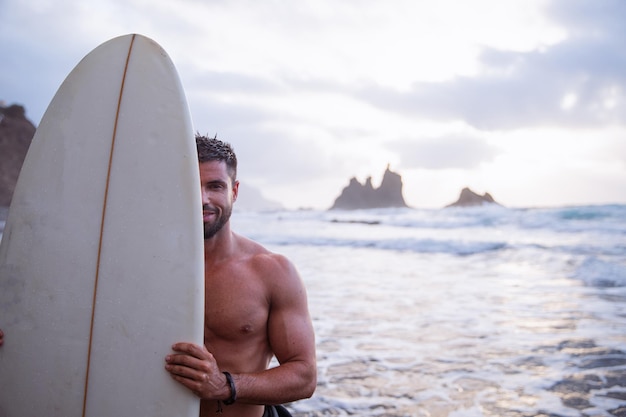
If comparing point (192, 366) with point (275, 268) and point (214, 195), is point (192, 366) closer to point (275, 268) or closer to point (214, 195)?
point (275, 268)

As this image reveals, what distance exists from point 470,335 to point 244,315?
12.2 feet

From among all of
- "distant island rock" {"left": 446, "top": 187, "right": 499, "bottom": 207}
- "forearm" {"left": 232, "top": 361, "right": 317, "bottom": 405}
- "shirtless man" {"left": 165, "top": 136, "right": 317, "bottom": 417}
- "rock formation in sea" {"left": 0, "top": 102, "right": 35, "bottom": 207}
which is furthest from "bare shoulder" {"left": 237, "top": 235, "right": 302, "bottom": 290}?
"distant island rock" {"left": 446, "top": 187, "right": 499, "bottom": 207}

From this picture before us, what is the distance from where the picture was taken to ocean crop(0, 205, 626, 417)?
11.0ft

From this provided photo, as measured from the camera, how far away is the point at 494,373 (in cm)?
384

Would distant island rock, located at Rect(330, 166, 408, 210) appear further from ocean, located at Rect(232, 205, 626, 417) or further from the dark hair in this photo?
the dark hair

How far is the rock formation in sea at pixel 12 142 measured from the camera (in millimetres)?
31972

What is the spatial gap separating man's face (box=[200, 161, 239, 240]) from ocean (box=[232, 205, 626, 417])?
73.0 inches

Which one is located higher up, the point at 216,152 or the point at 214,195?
the point at 216,152

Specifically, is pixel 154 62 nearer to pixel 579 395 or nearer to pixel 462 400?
pixel 462 400

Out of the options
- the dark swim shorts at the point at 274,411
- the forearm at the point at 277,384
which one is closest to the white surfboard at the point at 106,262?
the forearm at the point at 277,384

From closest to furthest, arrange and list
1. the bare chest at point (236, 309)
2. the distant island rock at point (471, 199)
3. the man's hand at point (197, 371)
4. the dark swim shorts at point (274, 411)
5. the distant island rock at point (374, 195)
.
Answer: the man's hand at point (197, 371) → the bare chest at point (236, 309) → the dark swim shorts at point (274, 411) → the distant island rock at point (471, 199) → the distant island rock at point (374, 195)

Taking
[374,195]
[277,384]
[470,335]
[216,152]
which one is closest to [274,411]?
[277,384]

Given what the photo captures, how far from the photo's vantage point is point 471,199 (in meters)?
40.0

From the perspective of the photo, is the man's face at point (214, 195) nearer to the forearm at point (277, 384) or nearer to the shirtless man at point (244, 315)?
the shirtless man at point (244, 315)
